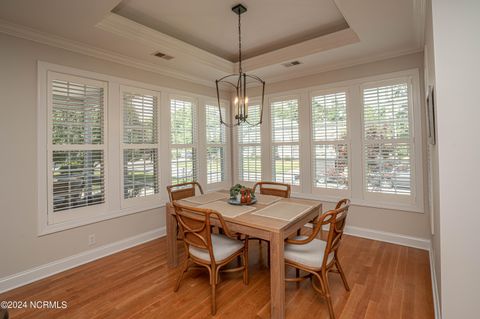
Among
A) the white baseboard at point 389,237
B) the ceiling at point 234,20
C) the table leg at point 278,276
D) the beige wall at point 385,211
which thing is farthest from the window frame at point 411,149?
the table leg at point 278,276

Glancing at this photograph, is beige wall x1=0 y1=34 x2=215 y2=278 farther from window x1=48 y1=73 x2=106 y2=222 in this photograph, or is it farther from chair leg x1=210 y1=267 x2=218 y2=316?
chair leg x1=210 y1=267 x2=218 y2=316

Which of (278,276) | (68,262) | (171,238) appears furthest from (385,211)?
(68,262)

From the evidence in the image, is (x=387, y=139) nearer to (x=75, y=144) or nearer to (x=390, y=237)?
(x=390, y=237)

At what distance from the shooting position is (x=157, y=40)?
298 centimetres

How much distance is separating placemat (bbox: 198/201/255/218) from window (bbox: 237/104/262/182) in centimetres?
211

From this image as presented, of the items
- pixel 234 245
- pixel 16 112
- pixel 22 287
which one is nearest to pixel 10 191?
pixel 16 112

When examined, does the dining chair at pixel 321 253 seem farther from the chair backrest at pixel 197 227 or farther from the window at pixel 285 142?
the window at pixel 285 142

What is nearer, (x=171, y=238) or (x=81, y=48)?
(x=171, y=238)

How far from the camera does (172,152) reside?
13.1 feet

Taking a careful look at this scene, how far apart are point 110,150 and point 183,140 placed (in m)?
1.24

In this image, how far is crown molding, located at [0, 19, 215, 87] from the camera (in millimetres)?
2438

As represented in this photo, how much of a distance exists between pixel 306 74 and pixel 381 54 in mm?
1105

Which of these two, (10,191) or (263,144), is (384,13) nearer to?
(263,144)

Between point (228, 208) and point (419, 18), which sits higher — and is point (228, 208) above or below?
below
